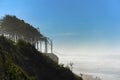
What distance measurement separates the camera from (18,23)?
109438 mm

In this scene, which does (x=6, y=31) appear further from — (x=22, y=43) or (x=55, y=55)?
(x=22, y=43)

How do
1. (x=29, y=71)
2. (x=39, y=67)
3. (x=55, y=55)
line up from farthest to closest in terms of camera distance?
(x=55, y=55) < (x=39, y=67) < (x=29, y=71)

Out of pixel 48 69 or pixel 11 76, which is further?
pixel 48 69

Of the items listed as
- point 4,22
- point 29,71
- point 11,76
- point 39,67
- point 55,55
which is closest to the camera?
point 11,76

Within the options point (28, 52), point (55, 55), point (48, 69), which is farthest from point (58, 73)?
point (55, 55)

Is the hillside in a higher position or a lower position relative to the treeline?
lower

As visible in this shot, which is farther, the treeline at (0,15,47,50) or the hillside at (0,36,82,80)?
the treeline at (0,15,47,50)

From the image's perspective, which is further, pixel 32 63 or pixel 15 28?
pixel 15 28

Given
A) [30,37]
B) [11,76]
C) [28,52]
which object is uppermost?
[30,37]

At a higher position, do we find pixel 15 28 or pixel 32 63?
pixel 15 28

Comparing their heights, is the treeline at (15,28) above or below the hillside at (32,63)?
above

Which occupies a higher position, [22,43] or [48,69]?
[22,43]

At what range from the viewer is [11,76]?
47500 mm

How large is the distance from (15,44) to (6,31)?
36641mm
